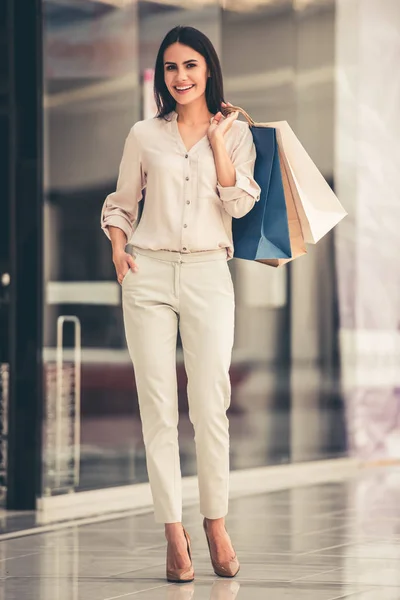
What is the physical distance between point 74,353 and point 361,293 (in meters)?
2.58

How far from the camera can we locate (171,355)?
4.24 m

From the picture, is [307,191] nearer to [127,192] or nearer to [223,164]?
[223,164]

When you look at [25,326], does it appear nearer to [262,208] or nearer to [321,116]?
[262,208]

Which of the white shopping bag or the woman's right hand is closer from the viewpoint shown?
the woman's right hand

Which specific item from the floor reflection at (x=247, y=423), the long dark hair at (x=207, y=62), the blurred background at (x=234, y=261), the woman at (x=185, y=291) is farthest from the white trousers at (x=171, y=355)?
the floor reflection at (x=247, y=423)

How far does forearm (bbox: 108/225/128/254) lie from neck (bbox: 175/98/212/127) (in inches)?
15.6

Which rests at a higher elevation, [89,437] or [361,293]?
[361,293]

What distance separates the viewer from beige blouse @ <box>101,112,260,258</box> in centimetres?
417

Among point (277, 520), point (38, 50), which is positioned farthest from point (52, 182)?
point (277, 520)

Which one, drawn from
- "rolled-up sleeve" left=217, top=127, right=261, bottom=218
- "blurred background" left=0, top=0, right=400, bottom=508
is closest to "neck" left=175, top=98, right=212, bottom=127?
"rolled-up sleeve" left=217, top=127, right=261, bottom=218

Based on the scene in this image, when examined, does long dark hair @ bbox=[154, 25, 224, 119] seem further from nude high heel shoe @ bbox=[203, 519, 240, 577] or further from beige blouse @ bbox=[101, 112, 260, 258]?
nude high heel shoe @ bbox=[203, 519, 240, 577]

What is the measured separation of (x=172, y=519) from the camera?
4188 mm

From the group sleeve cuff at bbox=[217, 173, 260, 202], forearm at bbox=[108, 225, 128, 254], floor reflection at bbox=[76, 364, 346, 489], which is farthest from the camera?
floor reflection at bbox=[76, 364, 346, 489]

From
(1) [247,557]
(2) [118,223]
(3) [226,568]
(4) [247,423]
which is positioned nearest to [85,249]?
(4) [247,423]
